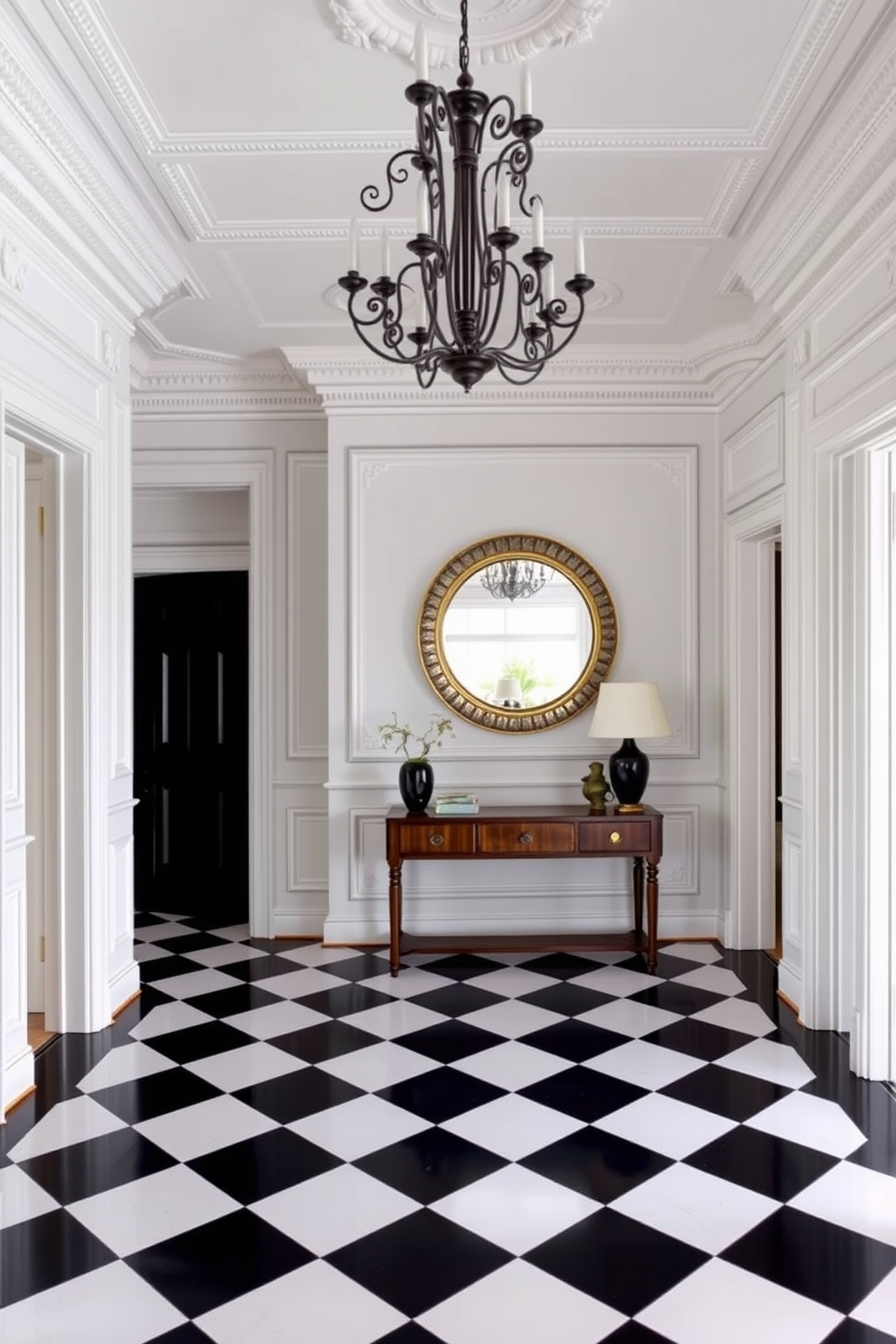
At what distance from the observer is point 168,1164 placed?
2682mm

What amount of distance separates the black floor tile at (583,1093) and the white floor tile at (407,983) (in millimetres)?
1032

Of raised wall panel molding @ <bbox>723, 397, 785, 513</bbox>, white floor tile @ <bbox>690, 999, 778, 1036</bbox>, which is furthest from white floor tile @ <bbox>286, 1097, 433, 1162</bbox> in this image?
raised wall panel molding @ <bbox>723, 397, 785, 513</bbox>

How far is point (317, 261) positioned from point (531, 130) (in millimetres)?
2071

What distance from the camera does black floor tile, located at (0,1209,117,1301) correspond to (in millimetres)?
2143

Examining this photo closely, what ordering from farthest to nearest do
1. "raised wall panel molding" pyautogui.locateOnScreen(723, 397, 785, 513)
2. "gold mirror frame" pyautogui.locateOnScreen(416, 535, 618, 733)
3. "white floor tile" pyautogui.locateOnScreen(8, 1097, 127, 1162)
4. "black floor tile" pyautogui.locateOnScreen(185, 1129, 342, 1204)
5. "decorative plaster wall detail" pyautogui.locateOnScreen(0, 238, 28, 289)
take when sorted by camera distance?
"gold mirror frame" pyautogui.locateOnScreen(416, 535, 618, 733)
"raised wall panel molding" pyautogui.locateOnScreen(723, 397, 785, 513)
"decorative plaster wall detail" pyautogui.locateOnScreen(0, 238, 28, 289)
"white floor tile" pyautogui.locateOnScreen(8, 1097, 127, 1162)
"black floor tile" pyautogui.locateOnScreen(185, 1129, 342, 1204)

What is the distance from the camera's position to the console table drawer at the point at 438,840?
4.47 m

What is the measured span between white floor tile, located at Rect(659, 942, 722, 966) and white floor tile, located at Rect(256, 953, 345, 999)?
1.67m

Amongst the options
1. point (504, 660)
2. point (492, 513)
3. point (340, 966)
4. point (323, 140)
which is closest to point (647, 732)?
point (504, 660)

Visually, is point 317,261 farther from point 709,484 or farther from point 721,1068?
point 721,1068

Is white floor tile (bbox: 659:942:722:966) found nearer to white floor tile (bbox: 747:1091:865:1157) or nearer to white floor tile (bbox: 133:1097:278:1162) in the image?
white floor tile (bbox: 747:1091:865:1157)

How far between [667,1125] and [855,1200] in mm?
588

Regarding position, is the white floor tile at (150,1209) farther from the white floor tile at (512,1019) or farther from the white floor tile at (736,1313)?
the white floor tile at (512,1019)

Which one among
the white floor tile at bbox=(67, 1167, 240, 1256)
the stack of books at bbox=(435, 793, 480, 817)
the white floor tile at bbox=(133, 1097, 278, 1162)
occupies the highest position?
the stack of books at bbox=(435, 793, 480, 817)

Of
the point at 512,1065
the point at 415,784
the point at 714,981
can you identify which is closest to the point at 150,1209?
the point at 512,1065
